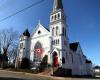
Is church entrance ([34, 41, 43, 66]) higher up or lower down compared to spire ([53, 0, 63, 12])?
lower down

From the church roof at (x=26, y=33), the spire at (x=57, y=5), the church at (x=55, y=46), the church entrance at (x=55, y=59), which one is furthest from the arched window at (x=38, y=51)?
the spire at (x=57, y=5)

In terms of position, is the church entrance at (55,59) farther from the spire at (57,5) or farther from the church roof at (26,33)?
the church roof at (26,33)

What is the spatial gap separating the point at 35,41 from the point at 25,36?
3.96 metres

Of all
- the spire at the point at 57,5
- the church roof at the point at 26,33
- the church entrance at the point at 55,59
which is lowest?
the church entrance at the point at 55,59

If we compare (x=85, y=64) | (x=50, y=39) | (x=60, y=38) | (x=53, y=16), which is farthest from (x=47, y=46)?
(x=85, y=64)

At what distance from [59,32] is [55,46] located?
3621mm

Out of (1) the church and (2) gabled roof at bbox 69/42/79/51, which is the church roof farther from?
(2) gabled roof at bbox 69/42/79/51

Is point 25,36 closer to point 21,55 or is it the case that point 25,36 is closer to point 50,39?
point 21,55

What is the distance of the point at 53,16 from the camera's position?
142 feet

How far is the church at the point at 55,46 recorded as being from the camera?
1537 inches

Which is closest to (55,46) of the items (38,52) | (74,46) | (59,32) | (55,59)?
(55,59)

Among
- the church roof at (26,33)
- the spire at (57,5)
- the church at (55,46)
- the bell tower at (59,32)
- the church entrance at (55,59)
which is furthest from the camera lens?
the church roof at (26,33)

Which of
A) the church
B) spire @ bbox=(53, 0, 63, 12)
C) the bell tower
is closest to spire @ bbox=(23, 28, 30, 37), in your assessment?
the church

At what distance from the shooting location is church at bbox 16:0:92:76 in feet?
128
